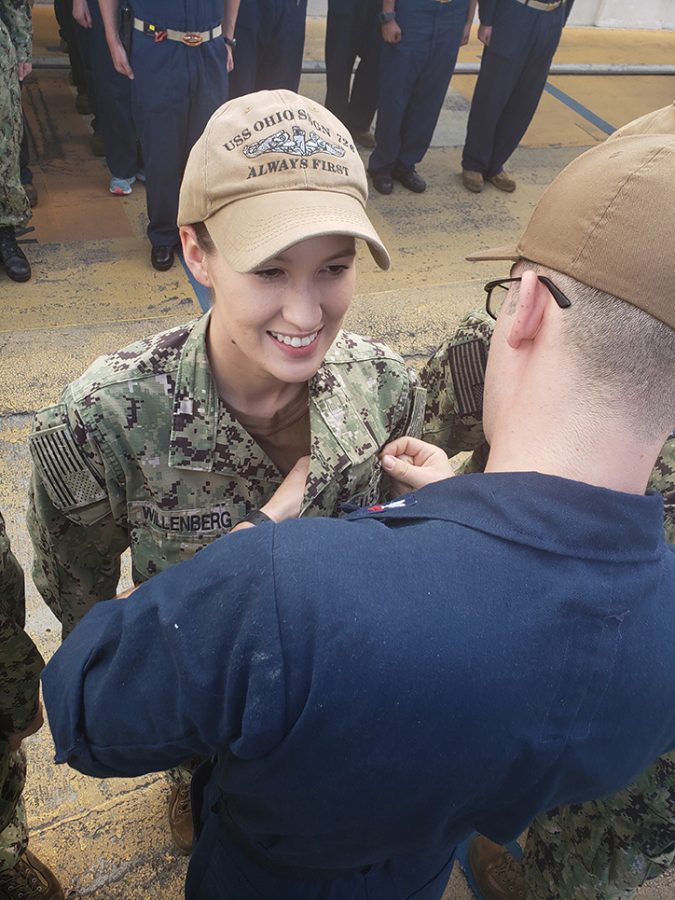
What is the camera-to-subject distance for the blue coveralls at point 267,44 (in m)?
4.84

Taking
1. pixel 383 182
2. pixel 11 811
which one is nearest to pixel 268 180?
pixel 11 811

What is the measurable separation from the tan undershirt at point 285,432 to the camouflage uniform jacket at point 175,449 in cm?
7

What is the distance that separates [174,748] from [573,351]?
35.2 inches

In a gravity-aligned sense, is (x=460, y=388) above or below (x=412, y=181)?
above

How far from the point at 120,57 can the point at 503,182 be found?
325 cm

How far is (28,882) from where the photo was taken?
1.96 m

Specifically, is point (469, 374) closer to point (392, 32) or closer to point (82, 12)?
point (392, 32)

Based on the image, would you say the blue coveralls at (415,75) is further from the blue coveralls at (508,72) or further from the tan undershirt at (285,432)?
the tan undershirt at (285,432)

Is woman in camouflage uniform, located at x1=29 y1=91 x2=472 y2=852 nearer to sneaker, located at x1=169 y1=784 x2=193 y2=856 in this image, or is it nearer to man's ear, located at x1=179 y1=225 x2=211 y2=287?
man's ear, located at x1=179 y1=225 x2=211 y2=287

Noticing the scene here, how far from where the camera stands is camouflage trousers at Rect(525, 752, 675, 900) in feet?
5.49

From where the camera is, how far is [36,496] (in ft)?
5.78

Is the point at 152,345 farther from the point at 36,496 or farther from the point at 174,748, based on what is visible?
the point at 174,748

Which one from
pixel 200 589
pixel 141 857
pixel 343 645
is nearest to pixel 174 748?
pixel 200 589

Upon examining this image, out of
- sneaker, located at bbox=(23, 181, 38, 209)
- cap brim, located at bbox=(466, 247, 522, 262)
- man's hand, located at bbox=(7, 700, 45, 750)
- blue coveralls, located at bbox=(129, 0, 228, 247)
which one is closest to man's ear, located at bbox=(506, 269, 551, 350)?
cap brim, located at bbox=(466, 247, 522, 262)
